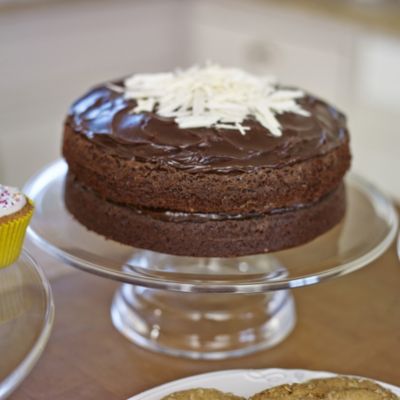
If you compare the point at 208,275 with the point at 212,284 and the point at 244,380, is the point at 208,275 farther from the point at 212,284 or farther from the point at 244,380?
the point at 244,380

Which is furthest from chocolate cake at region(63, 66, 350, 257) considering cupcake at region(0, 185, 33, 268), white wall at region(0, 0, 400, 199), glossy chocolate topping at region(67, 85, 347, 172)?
white wall at region(0, 0, 400, 199)

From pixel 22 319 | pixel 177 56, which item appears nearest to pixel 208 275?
pixel 22 319

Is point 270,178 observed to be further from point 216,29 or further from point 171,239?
point 216,29

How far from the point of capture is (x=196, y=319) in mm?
1362

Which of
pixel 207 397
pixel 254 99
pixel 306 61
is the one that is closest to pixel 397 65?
pixel 306 61

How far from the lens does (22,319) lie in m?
1.06

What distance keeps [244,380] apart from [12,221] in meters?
0.42

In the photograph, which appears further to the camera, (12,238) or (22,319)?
(12,238)

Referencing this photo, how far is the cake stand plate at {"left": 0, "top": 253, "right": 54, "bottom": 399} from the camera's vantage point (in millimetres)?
944

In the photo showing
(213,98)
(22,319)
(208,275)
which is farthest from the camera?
(213,98)

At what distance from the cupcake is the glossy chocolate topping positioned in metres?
0.17

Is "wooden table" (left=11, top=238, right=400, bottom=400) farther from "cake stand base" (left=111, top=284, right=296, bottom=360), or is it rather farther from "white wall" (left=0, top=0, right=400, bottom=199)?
"white wall" (left=0, top=0, right=400, bottom=199)

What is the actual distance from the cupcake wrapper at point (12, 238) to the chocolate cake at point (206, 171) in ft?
0.50

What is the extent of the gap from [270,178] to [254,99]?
0.21m
